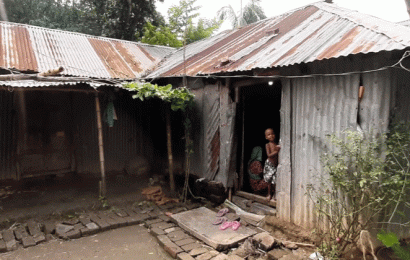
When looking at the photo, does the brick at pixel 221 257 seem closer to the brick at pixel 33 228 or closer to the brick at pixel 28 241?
the brick at pixel 28 241

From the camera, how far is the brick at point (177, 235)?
529 centimetres

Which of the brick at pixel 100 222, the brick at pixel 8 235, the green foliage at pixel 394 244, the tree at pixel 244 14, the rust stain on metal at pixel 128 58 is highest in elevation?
the tree at pixel 244 14

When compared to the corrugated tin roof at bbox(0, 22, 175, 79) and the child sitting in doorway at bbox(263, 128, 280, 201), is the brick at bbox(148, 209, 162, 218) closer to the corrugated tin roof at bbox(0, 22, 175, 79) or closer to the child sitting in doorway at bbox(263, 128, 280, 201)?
the child sitting in doorway at bbox(263, 128, 280, 201)

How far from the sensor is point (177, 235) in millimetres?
5422

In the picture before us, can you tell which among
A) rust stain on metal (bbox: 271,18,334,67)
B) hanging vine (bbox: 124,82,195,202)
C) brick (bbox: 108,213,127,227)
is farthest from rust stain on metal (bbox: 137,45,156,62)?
rust stain on metal (bbox: 271,18,334,67)

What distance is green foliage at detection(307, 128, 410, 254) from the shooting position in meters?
3.75

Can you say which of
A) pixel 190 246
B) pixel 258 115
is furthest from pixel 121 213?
pixel 258 115

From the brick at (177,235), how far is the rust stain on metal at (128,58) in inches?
236

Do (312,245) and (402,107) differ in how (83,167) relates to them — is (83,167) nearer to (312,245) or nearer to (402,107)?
(312,245)

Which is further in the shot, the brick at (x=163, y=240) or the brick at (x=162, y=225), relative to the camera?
the brick at (x=162, y=225)

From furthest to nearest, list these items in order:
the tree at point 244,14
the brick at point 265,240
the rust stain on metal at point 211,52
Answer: the tree at point 244,14, the rust stain on metal at point 211,52, the brick at point 265,240

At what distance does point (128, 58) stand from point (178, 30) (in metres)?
8.83

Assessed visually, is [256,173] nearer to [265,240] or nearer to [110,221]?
[265,240]

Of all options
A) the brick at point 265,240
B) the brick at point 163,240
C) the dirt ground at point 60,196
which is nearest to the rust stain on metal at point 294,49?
the brick at point 265,240
